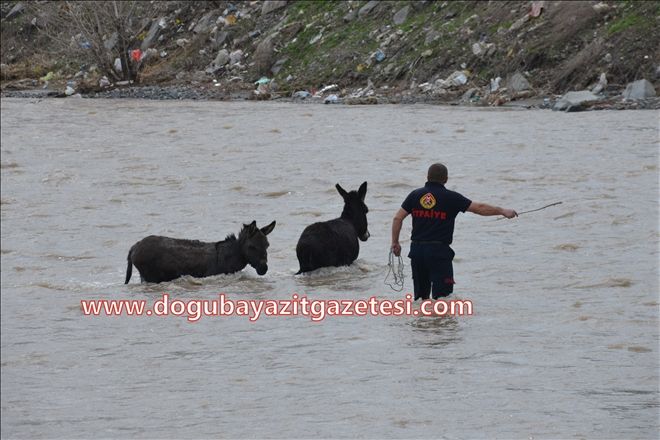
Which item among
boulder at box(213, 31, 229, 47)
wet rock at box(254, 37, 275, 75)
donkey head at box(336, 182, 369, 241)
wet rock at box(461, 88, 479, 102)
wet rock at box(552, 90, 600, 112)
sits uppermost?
boulder at box(213, 31, 229, 47)

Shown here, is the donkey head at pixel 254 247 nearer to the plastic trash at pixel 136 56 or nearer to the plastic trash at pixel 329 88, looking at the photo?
the plastic trash at pixel 329 88

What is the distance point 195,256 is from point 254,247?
0.68m

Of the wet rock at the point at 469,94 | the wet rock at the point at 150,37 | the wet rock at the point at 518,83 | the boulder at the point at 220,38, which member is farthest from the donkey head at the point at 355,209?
the wet rock at the point at 150,37

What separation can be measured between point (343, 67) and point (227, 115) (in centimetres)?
540

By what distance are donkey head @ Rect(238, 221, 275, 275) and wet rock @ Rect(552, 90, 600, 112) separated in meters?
17.3

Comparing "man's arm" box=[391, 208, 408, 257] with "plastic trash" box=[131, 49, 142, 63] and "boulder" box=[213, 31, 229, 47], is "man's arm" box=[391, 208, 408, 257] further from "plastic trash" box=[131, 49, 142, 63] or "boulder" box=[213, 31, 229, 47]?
"plastic trash" box=[131, 49, 142, 63]

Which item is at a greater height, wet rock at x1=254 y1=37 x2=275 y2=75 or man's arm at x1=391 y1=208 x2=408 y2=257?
wet rock at x1=254 y1=37 x2=275 y2=75

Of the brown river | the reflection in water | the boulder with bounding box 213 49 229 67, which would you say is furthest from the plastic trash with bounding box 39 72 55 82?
the reflection in water

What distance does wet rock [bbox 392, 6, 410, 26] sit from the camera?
38.1 metres

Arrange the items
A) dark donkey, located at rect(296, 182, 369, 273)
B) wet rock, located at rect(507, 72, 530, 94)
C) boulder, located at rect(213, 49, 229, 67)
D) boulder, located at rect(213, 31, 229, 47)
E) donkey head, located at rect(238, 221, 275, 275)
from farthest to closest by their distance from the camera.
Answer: boulder, located at rect(213, 31, 229, 47)
boulder, located at rect(213, 49, 229, 67)
wet rock, located at rect(507, 72, 530, 94)
dark donkey, located at rect(296, 182, 369, 273)
donkey head, located at rect(238, 221, 275, 275)

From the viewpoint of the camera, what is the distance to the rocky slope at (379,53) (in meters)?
31.7

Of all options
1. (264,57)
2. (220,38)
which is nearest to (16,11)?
(220,38)

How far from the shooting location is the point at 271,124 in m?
30.7

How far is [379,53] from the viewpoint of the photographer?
119ft
